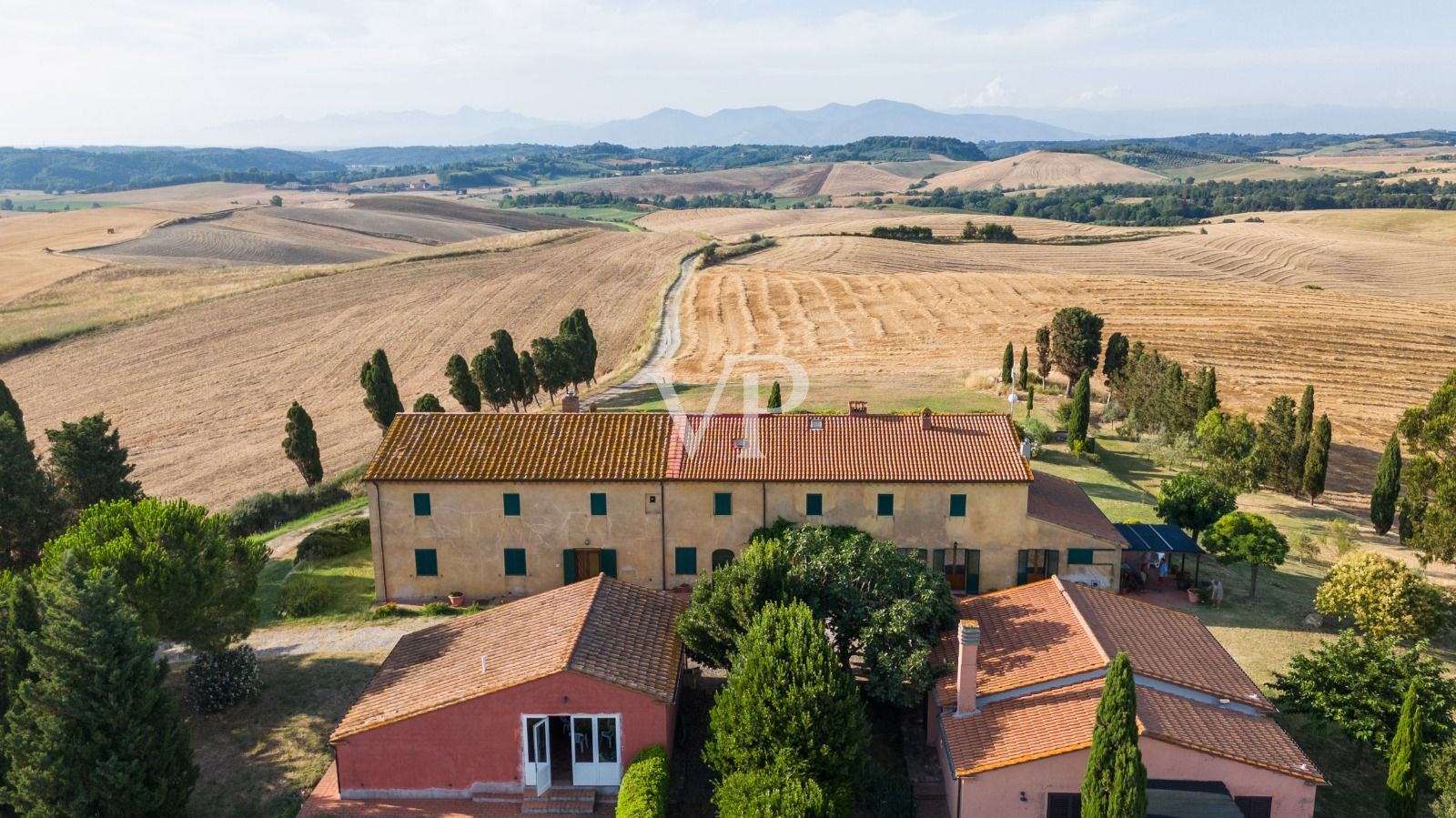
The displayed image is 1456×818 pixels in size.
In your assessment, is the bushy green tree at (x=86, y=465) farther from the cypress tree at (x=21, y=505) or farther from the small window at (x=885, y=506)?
the small window at (x=885, y=506)

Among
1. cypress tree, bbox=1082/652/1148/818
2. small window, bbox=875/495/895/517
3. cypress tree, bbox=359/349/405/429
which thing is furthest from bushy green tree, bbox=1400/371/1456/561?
cypress tree, bbox=359/349/405/429

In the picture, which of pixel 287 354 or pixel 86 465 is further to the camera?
pixel 287 354

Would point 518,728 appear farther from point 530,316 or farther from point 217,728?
point 530,316

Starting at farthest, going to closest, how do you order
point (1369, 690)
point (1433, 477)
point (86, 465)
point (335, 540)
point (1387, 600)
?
point (335, 540)
point (86, 465)
point (1433, 477)
point (1387, 600)
point (1369, 690)

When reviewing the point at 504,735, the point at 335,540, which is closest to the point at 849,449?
the point at 504,735

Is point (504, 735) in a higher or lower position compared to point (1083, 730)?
lower

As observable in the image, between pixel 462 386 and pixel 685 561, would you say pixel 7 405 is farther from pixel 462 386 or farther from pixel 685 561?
pixel 685 561

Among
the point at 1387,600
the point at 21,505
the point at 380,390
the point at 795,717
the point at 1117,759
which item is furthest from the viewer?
the point at 380,390

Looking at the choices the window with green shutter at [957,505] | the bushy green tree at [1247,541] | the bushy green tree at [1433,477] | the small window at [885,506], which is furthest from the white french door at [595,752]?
the bushy green tree at [1433,477]
